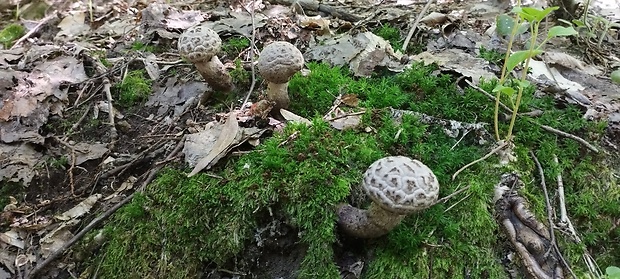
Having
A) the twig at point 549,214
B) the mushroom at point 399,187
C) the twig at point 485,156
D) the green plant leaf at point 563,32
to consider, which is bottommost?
the twig at point 549,214

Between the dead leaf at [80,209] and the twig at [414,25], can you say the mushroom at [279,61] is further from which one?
the twig at [414,25]

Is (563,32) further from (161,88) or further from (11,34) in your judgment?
(11,34)

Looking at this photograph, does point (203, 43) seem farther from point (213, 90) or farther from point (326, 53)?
point (326, 53)

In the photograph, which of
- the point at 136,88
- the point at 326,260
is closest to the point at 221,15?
the point at 136,88

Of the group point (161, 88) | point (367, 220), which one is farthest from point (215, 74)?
point (367, 220)

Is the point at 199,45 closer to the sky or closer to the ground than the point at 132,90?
closer to the sky

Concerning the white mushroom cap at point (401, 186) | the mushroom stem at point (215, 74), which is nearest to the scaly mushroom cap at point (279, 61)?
the mushroom stem at point (215, 74)
